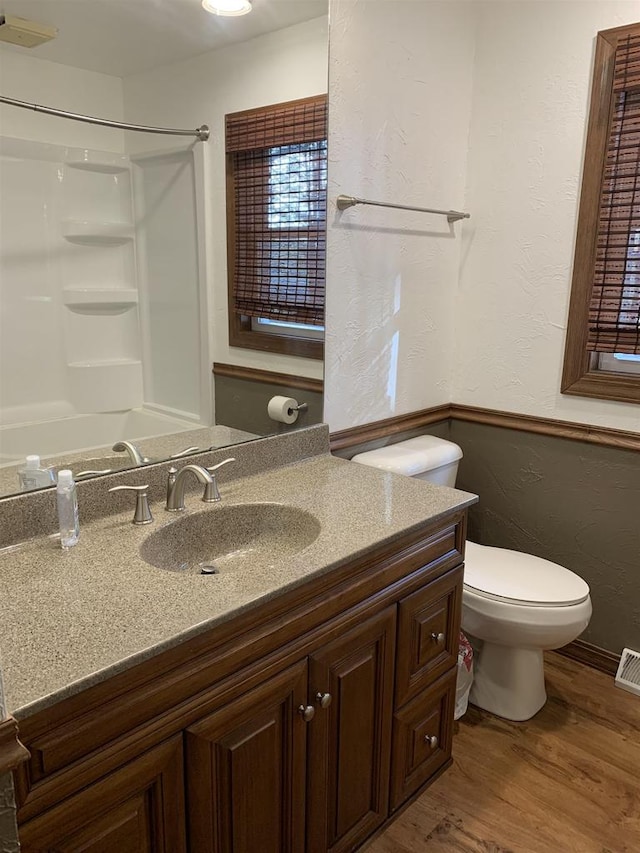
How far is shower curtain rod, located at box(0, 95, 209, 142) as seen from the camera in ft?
4.13

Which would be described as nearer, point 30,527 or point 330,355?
point 30,527

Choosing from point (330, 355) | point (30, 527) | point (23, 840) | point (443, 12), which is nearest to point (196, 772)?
point (23, 840)

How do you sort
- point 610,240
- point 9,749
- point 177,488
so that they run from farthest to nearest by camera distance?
point 610,240
point 177,488
point 9,749

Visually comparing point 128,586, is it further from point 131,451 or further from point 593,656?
point 593,656

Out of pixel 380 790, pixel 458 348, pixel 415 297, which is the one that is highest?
pixel 415 297

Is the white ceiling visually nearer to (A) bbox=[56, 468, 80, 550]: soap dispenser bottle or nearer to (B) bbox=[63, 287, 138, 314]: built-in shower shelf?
(B) bbox=[63, 287, 138, 314]: built-in shower shelf

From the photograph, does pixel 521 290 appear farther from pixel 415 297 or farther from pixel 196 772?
pixel 196 772

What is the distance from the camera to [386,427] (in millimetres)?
2285

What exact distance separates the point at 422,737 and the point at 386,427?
1.00m

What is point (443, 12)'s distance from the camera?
2.17 meters

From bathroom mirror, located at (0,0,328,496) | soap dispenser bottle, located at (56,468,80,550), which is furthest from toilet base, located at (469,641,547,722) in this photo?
soap dispenser bottle, located at (56,468,80,550)

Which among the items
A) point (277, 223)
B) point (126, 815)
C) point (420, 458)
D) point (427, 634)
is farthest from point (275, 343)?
point (126, 815)

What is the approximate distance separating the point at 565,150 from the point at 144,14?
1416 mm

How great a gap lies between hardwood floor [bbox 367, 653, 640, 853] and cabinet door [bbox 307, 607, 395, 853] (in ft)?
0.66
